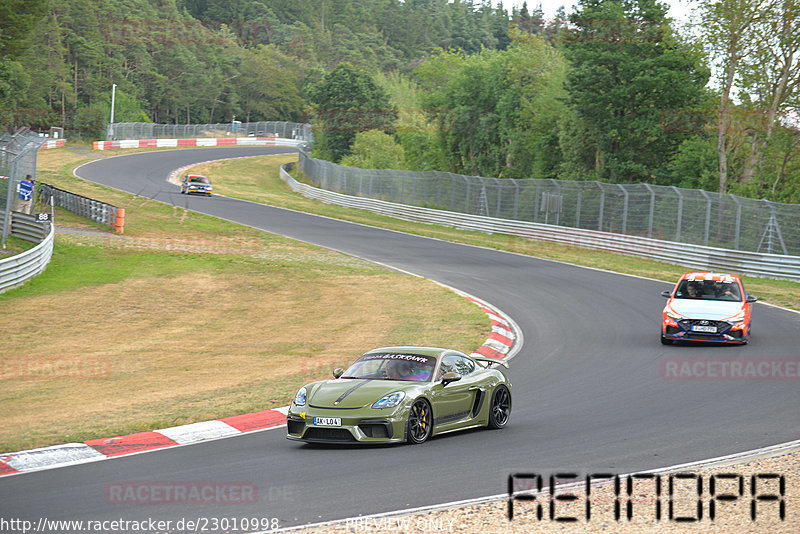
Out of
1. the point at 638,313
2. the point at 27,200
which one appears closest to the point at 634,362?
the point at 638,313

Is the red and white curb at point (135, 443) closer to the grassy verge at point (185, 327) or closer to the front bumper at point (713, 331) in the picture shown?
the grassy verge at point (185, 327)

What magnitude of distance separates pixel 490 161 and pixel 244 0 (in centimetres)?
14811

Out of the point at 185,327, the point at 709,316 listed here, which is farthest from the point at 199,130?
the point at 709,316

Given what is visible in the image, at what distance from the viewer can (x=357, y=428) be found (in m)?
10.6

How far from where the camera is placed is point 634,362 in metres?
17.3

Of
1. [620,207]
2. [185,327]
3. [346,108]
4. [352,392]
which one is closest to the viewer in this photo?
[352,392]

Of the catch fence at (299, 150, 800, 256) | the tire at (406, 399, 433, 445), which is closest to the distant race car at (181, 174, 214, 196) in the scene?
the catch fence at (299, 150, 800, 256)

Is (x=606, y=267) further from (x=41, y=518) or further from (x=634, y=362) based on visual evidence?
(x=41, y=518)

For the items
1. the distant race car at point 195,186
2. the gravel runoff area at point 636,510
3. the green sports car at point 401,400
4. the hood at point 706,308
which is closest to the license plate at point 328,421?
the green sports car at point 401,400

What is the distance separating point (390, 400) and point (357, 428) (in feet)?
1.71

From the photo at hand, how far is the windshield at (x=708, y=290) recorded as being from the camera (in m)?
20.0

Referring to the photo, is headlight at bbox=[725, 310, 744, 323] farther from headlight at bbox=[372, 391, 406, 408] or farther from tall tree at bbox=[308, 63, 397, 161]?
tall tree at bbox=[308, 63, 397, 161]

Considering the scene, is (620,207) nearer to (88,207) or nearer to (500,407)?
(88,207)

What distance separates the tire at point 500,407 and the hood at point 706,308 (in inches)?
318
